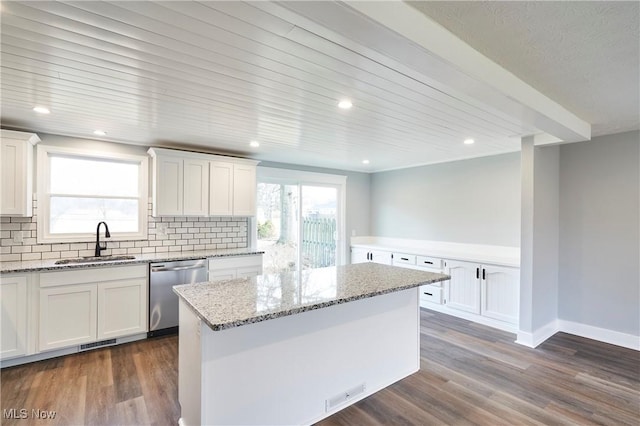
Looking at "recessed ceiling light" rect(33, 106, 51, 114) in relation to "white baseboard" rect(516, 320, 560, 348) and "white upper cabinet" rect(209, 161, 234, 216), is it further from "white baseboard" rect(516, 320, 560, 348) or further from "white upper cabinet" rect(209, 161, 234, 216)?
"white baseboard" rect(516, 320, 560, 348)

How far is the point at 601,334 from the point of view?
3.59 meters

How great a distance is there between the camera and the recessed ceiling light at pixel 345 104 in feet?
8.22

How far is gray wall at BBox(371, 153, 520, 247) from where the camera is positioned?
4355 mm

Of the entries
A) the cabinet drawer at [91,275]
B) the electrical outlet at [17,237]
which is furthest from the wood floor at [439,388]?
the electrical outlet at [17,237]

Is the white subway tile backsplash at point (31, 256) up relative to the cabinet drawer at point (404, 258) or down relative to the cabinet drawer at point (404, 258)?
up

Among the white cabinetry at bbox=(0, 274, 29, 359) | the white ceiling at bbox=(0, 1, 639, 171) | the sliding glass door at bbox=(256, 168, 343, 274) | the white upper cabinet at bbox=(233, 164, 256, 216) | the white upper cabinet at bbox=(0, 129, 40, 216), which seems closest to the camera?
the white ceiling at bbox=(0, 1, 639, 171)

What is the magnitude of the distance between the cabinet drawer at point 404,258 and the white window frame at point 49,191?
11.9 feet

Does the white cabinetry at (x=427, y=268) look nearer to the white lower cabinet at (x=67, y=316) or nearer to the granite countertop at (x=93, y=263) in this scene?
the granite countertop at (x=93, y=263)

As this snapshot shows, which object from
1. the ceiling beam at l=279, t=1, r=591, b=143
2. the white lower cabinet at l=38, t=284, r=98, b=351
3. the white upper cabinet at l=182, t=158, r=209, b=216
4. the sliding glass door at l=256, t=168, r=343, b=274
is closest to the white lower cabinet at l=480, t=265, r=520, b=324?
the ceiling beam at l=279, t=1, r=591, b=143

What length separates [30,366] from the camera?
9.67ft

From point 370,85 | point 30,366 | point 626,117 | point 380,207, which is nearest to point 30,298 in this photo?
point 30,366

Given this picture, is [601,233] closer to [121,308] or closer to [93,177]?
[121,308]

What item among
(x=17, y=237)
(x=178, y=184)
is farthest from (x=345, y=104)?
(x=17, y=237)

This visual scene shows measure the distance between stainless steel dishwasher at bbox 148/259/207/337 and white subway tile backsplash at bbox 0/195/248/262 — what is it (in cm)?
58
